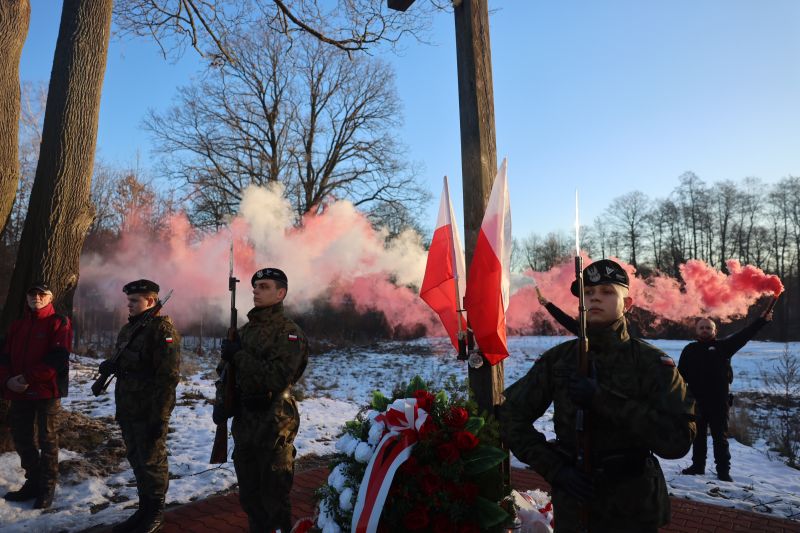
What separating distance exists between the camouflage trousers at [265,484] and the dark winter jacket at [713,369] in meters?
5.22

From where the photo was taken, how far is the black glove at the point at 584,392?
227 cm

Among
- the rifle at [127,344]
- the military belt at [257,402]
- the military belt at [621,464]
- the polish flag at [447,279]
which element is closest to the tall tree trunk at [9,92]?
the rifle at [127,344]

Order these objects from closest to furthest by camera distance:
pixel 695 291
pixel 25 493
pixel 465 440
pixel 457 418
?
1. pixel 465 440
2. pixel 457 418
3. pixel 25 493
4. pixel 695 291

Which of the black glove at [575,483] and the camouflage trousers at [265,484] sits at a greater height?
the black glove at [575,483]

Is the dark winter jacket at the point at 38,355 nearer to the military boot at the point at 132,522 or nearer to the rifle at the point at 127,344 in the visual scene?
the rifle at the point at 127,344

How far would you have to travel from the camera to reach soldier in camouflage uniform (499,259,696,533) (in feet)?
7.55

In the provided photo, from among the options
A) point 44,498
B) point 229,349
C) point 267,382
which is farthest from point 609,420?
point 44,498

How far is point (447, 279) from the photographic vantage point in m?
4.58

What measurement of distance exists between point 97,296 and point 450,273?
24.0 m

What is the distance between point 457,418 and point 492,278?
150 centimetres

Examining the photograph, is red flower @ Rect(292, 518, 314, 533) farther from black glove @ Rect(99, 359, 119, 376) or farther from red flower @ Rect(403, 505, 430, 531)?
black glove @ Rect(99, 359, 119, 376)

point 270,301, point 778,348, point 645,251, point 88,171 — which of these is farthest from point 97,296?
point 645,251

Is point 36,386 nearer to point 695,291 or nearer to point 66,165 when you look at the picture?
point 66,165

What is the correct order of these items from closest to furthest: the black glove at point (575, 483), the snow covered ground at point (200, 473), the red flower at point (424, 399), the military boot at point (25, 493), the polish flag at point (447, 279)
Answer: the black glove at point (575, 483)
the red flower at point (424, 399)
the polish flag at point (447, 279)
the snow covered ground at point (200, 473)
the military boot at point (25, 493)
